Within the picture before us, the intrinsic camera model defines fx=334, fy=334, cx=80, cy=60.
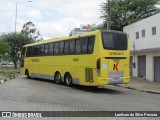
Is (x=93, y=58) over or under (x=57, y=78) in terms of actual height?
over

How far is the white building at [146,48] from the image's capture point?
1091 inches

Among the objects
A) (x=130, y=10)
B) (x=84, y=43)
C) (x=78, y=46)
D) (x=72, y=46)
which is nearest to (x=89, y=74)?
(x=84, y=43)

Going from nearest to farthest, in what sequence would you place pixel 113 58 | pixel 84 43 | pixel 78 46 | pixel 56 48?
pixel 113 58 → pixel 84 43 → pixel 78 46 → pixel 56 48

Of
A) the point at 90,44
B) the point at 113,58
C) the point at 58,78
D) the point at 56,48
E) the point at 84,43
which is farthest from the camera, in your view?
the point at 58,78

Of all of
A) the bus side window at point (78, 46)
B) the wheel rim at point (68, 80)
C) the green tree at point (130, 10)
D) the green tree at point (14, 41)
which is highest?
the green tree at point (130, 10)

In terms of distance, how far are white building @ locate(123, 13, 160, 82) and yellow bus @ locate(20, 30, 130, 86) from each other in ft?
26.4

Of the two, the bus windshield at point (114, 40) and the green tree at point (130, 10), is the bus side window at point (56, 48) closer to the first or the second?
the bus windshield at point (114, 40)

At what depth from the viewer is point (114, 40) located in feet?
60.7

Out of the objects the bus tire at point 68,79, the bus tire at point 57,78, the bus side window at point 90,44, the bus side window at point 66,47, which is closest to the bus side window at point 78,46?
the bus side window at point 90,44

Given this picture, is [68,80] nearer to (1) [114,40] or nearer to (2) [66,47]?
(2) [66,47]

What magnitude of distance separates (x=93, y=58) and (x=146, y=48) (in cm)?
1332

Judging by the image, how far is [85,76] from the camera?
19.1 meters

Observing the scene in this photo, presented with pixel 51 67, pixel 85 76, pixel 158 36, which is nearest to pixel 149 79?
pixel 158 36

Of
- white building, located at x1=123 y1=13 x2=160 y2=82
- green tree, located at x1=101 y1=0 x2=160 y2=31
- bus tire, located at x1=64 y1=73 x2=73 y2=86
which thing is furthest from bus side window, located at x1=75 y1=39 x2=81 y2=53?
green tree, located at x1=101 y1=0 x2=160 y2=31
